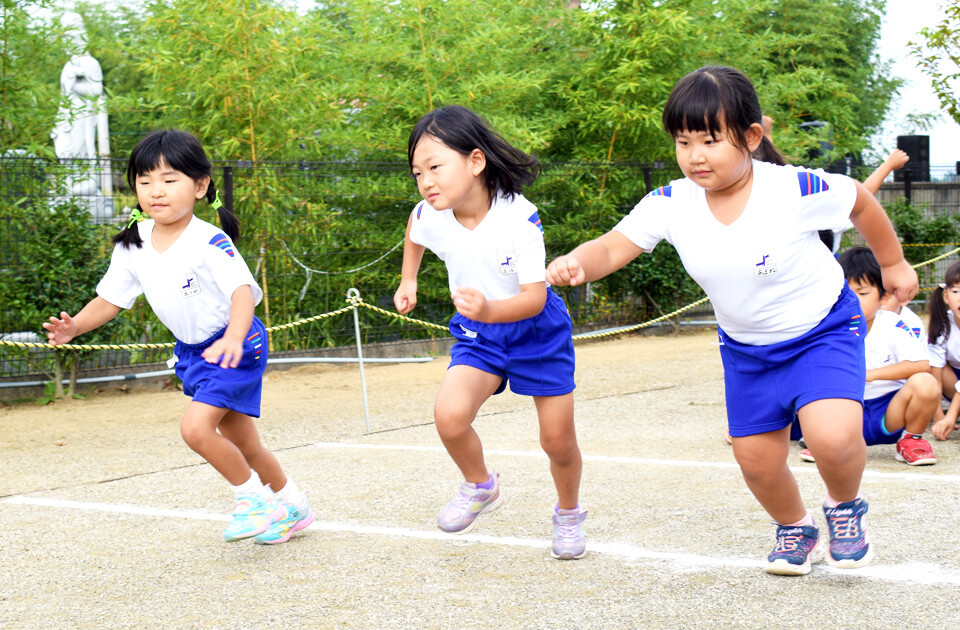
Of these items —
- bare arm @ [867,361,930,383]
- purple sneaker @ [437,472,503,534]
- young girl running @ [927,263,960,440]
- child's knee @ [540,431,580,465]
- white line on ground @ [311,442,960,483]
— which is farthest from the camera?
young girl running @ [927,263,960,440]

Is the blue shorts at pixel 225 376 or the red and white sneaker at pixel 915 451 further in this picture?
the red and white sneaker at pixel 915 451

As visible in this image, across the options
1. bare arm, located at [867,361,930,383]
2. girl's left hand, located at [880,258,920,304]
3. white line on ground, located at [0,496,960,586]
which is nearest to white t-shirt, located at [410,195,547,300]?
white line on ground, located at [0,496,960,586]

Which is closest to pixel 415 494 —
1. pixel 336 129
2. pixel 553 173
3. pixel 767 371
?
pixel 767 371

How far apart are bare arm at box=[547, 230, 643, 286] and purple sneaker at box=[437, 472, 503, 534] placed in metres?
1.25

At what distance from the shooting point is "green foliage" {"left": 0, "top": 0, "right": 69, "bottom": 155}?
861cm

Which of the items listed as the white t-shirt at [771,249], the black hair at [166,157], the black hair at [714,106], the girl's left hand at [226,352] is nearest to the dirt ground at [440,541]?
the girl's left hand at [226,352]

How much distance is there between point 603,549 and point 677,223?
1.31 m

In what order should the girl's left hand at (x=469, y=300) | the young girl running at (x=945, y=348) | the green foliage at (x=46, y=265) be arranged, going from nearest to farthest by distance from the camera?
the girl's left hand at (x=469, y=300), the young girl running at (x=945, y=348), the green foliage at (x=46, y=265)

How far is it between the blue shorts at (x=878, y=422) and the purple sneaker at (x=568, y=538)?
2174mm

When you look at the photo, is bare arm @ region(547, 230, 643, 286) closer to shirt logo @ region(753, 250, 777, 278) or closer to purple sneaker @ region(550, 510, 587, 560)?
shirt logo @ region(753, 250, 777, 278)

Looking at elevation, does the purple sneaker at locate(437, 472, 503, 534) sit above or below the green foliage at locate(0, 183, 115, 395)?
below

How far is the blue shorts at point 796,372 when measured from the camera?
9.89ft

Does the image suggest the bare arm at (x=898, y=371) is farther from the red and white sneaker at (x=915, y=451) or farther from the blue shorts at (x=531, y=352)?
the blue shorts at (x=531, y=352)

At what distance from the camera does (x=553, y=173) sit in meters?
12.3
